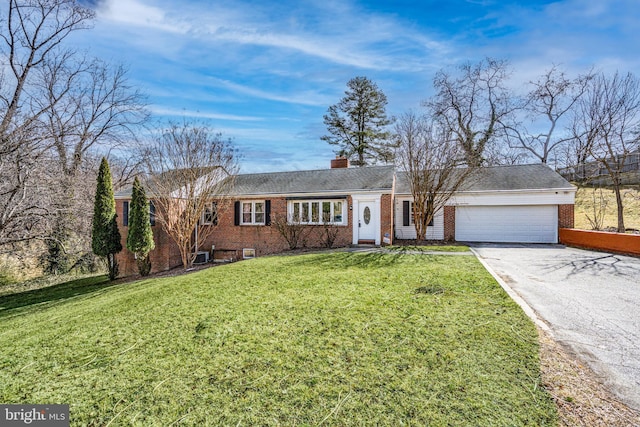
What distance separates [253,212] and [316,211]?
3.42 meters

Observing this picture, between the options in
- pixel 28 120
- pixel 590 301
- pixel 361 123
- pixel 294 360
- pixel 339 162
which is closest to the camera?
pixel 294 360

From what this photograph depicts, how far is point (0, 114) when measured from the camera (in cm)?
1303

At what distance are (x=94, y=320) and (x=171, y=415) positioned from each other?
436cm

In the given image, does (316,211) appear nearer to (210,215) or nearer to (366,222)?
(366,222)

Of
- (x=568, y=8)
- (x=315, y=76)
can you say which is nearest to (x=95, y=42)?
(x=315, y=76)

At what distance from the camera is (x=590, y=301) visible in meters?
6.24

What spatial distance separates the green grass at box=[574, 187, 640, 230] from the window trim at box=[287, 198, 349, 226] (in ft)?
48.4

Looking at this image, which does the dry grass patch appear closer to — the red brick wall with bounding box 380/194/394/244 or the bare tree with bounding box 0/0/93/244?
the red brick wall with bounding box 380/194/394/244

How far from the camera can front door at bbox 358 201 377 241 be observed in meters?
14.7

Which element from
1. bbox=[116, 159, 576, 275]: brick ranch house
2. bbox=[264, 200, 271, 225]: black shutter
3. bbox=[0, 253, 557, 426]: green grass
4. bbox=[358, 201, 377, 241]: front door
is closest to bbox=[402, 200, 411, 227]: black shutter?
bbox=[116, 159, 576, 275]: brick ranch house

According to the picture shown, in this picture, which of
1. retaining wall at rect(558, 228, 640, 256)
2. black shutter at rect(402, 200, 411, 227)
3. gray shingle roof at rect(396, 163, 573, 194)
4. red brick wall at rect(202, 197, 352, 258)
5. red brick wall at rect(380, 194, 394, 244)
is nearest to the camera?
retaining wall at rect(558, 228, 640, 256)

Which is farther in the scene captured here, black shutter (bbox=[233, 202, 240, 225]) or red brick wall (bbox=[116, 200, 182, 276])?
black shutter (bbox=[233, 202, 240, 225])

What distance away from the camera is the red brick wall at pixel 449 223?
16234 millimetres

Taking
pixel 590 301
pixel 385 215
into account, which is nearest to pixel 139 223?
pixel 385 215
